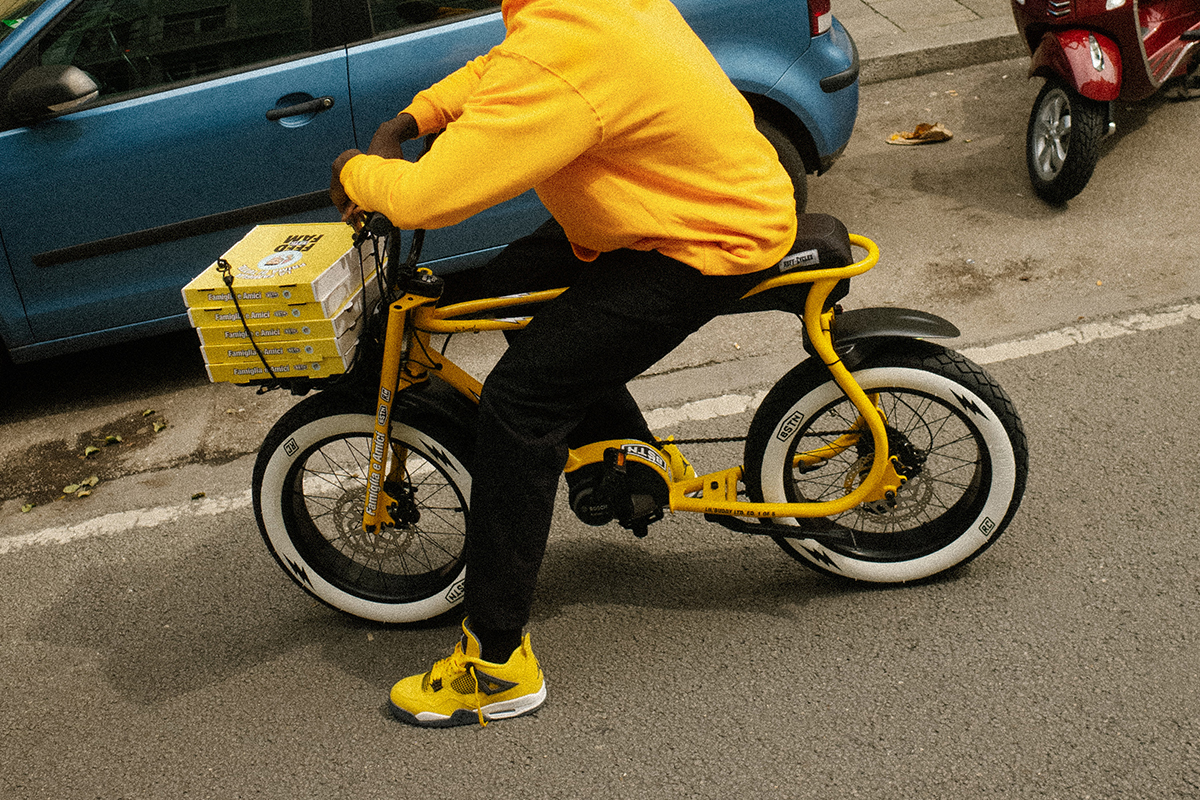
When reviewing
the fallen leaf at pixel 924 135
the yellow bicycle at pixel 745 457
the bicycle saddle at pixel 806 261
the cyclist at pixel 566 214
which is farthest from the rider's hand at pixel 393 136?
the fallen leaf at pixel 924 135

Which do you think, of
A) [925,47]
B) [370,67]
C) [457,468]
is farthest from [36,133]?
Result: [925,47]

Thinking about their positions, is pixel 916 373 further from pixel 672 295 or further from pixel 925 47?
pixel 925 47

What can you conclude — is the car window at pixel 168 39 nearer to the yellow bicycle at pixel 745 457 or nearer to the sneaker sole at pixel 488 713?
the yellow bicycle at pixel 745 457

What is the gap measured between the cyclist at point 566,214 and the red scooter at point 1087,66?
122 inches

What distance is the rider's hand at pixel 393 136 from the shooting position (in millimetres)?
2457

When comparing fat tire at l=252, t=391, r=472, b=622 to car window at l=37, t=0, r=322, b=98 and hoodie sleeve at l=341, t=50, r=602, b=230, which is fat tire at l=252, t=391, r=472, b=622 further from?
car window at l=37, t=0, r=322, b=98

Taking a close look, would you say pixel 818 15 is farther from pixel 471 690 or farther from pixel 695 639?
pixel 471 690

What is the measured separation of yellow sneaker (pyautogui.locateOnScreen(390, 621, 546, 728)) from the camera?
9.16 ft

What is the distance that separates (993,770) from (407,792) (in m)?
1.38


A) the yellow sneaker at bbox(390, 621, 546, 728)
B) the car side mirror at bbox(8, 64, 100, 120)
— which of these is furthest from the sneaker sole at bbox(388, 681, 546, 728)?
the car side mirror at bbox(8, 64, 100, 120)

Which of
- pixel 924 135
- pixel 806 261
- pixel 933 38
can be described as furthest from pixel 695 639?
pixel 933 38

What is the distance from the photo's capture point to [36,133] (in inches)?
163

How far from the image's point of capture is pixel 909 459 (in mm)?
2930

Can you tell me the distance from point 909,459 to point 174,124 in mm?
3030
